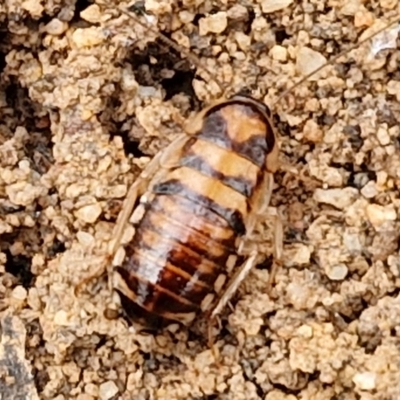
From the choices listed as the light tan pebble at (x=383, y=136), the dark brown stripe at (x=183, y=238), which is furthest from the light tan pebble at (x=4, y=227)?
the light tan pebble at (x=383, y=136)

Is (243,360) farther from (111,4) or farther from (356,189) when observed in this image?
(111,4)

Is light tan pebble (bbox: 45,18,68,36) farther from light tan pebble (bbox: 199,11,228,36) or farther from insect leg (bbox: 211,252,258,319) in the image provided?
insect leg (bbox: 211,252,258,319)

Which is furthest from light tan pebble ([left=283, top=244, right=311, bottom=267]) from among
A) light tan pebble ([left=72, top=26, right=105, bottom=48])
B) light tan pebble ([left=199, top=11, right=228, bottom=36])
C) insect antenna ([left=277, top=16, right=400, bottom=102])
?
light tan pebble ([left=72, top=26, right=105, bottom=48])

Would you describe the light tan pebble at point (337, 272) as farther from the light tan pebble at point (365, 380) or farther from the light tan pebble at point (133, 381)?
the light tan pebble at point (133, 381)

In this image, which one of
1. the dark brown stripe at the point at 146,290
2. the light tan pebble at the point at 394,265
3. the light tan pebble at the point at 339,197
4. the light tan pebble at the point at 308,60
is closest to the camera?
the dark brown stripe at the point at 146,290

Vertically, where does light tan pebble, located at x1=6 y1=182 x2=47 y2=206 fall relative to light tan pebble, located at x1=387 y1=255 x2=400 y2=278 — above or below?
below

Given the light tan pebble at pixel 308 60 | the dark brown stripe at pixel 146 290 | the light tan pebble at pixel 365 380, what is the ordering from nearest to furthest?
the dark brown stripe at pixel 146 290 → the light tan pebble at pixel 365 380 → the light tan pebble at pixel 308 60
